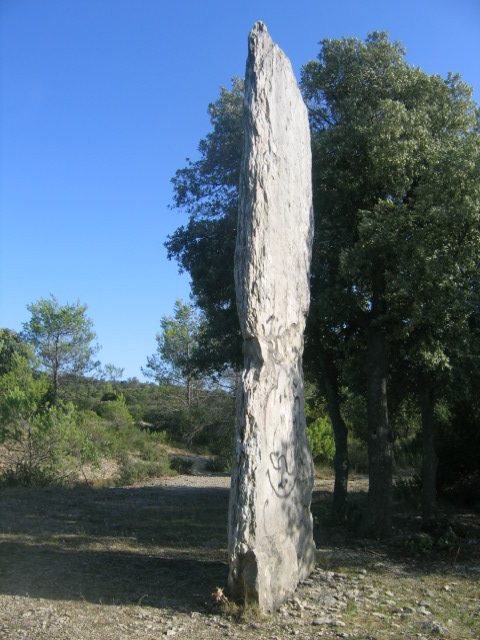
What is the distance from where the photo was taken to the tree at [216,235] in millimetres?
12203

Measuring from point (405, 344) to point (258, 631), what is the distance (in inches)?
246

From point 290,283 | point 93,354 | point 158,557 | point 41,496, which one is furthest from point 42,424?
point 93,354

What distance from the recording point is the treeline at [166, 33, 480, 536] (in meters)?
9.25

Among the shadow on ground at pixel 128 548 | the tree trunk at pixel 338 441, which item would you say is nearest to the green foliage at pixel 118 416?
the shadow on ground at pixel 128 548

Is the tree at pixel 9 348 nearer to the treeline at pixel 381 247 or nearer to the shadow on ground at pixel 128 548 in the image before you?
the shadow on ground at pixel 128 548

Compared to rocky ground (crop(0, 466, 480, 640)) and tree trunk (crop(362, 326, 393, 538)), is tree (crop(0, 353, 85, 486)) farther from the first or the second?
tree trunk (crop(362, 326, 393, 538))

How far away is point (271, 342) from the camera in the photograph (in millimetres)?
7188

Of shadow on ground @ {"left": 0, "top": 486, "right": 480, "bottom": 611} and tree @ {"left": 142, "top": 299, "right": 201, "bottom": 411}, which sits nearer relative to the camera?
shadow on ground @ {"left": 0, "top": 486, "right": 480, "bottom": 611}

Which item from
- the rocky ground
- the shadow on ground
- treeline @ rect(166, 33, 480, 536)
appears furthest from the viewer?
treeline @ rect(166, 33, 480, 536)

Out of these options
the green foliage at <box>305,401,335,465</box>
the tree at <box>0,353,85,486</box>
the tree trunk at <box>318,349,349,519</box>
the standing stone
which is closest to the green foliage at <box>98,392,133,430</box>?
the tree at <box>0,353,85,486</box>

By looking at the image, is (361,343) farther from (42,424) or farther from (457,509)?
(42,424)

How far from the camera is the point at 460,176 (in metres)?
9.06

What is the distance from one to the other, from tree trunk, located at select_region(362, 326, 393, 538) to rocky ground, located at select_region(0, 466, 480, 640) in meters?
0.41

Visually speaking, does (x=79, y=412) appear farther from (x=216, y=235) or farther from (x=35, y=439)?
(x=216, y=235)
